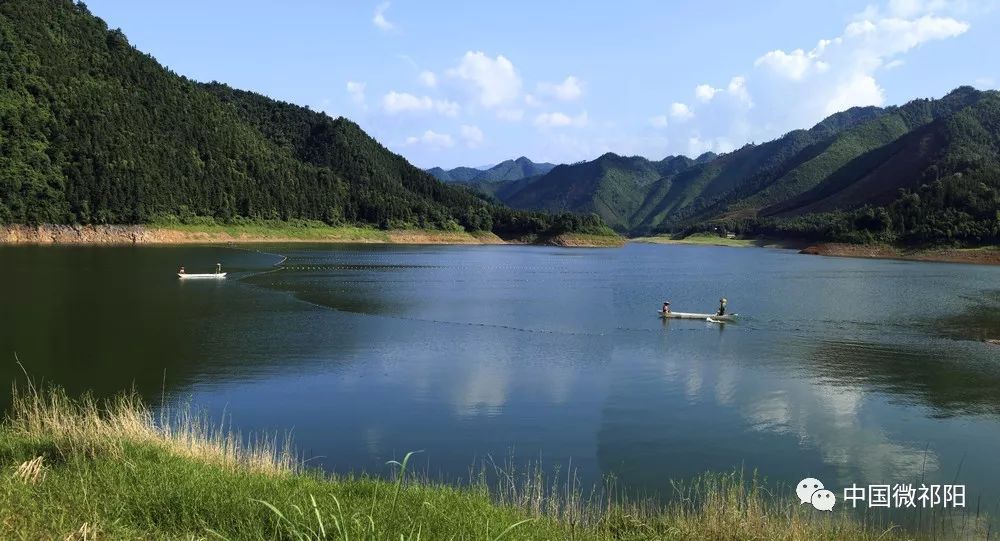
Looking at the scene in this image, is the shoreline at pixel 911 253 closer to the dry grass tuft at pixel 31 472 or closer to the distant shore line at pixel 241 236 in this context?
the distant shore line at pixel 241 236

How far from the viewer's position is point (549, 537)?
25.7 ft

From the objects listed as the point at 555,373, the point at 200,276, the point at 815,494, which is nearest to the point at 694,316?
the point at 555,373

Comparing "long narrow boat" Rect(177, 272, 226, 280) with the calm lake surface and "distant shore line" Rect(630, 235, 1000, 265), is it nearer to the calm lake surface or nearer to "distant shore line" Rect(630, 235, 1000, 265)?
the calm lake surface

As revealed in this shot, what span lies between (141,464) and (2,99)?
148419mm

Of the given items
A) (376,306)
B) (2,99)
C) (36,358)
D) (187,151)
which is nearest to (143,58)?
(187,151)

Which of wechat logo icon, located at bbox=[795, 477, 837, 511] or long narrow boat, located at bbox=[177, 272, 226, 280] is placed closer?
wechat logo icon, located at bbox=[795, 477, 837, 511]

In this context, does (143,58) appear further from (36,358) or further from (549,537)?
(549,537)

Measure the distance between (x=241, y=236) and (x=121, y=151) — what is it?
30038mm

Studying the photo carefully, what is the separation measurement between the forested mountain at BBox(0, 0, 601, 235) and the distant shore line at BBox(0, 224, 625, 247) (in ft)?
10.1

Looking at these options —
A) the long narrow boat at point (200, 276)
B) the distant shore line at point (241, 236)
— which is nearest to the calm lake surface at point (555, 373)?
the long narrow boat at point (200, 276)

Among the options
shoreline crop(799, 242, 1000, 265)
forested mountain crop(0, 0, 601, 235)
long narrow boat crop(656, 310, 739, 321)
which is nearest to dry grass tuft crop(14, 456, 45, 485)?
long narrow boat crop(656, 310, 739, 321)

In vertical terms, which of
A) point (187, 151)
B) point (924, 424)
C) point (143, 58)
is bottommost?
point (924, 424)

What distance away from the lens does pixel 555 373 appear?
23703mm

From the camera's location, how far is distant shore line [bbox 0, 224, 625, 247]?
104562 mm
